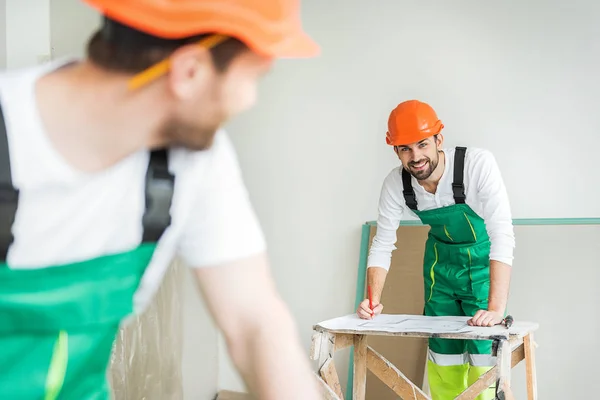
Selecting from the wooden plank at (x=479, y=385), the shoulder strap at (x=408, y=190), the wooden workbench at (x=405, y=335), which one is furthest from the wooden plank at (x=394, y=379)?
the shoulder strap at (x=408, y=190)

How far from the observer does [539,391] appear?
3.55m

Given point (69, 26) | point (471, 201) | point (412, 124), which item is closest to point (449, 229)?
point (471, 201)

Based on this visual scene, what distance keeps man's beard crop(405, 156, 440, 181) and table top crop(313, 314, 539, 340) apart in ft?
2.04

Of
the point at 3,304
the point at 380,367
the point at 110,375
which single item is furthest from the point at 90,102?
the point at 380,367

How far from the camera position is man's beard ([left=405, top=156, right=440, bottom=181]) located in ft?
9.29

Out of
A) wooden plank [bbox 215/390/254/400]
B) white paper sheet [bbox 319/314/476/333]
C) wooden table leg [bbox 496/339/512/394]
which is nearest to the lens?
wooden table leg [bbox 496/339/512/394]

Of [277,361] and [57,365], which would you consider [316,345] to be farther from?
[57,365]

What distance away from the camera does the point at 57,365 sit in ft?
2.89

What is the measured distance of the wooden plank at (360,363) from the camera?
2756 mm

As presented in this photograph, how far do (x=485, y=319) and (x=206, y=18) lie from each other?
2086 millimetres

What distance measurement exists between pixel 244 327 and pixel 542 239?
2.96 m

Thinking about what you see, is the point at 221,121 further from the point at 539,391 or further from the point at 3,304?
the point at 539,391

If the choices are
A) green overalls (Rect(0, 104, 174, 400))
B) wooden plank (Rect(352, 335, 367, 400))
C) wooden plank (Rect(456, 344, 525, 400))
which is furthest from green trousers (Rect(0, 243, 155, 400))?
wooden plank (Rect(352, 335, 367, 400))

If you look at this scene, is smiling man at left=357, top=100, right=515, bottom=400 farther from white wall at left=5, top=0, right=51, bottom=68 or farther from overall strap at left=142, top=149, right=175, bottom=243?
overall strap at left=142, top=149, right=175, bottom=243
